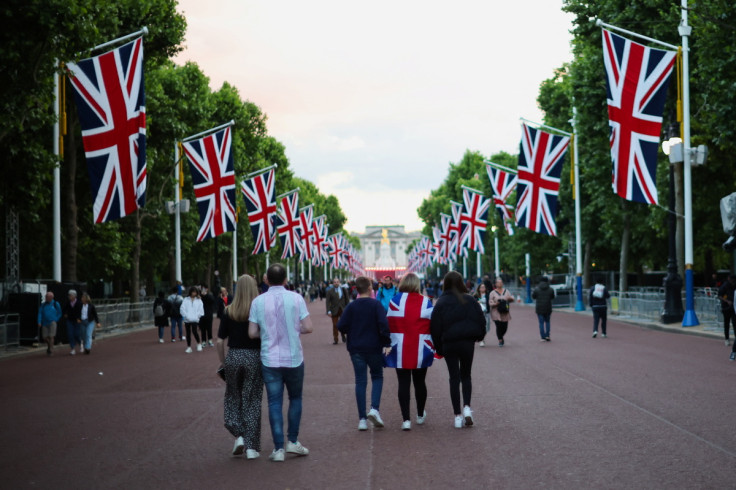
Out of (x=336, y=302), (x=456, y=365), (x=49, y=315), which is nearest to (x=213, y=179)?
(x=336, y=302)

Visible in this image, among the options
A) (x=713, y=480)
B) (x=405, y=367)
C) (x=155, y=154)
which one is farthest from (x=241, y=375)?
(x=155, y=154)

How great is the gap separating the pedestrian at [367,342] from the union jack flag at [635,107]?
1448 cm

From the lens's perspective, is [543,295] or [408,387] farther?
[543,295]

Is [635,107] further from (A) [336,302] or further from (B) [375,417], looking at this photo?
(B) [375,417]

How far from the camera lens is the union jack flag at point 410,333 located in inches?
384

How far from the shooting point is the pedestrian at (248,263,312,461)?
26.9 ft

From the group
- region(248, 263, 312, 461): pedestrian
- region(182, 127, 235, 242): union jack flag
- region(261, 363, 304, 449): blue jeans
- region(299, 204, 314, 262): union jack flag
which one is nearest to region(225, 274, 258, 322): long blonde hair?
region(248, 263, 312, 461): pedestrian

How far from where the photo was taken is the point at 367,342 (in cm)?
971

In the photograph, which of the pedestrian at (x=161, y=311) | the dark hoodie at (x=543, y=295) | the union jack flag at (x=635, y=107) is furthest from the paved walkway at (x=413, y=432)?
the pedestrian at (x=161, y=311)

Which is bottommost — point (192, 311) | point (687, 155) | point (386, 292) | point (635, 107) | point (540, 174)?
point (192, 311)

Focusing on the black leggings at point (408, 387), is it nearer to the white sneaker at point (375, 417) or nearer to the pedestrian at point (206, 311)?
the white sneaker at point (375, 417)

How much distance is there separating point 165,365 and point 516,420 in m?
10.6

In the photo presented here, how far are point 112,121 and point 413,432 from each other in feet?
41.5

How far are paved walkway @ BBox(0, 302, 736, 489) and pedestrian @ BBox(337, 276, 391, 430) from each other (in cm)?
37
